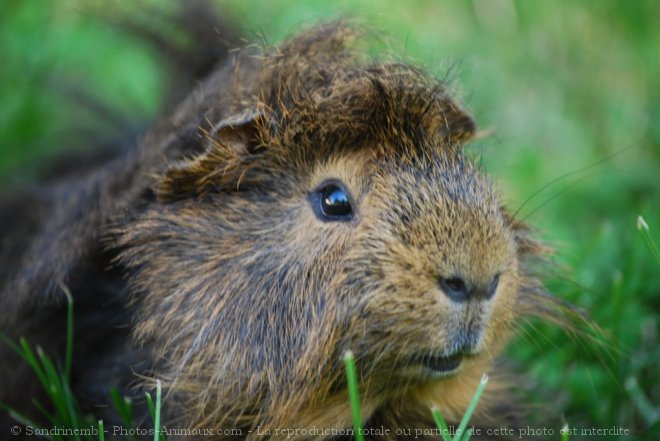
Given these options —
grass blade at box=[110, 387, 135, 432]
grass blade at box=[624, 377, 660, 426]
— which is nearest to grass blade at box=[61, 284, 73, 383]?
grass blade at box=[110, 387, 135, 432]

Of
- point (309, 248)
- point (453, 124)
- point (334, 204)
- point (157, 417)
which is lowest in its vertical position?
point (157, 417)

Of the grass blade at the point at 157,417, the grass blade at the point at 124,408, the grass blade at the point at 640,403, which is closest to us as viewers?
the grass blade at the point at 157,417

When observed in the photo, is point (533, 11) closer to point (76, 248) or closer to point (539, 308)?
point (539, 308)

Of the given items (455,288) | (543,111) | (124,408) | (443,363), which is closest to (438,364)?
(443,363)

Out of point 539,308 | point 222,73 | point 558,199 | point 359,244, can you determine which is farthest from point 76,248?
point 558,199

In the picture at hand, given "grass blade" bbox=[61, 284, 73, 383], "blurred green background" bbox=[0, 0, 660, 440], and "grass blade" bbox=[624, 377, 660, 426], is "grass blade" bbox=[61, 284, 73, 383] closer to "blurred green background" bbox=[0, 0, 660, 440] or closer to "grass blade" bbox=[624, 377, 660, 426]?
"blurred green background" bbox=[0, 0, 660, 440]

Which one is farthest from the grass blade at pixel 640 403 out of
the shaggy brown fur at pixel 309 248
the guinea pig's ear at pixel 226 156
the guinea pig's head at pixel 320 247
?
the guinea pig's ear at pixel 226 156

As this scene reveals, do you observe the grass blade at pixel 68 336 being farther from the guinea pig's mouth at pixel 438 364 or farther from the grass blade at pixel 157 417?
the guinea pig's mouth at pixel 438 364

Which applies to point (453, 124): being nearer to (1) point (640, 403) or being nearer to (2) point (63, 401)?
(1) point (640, 403)
